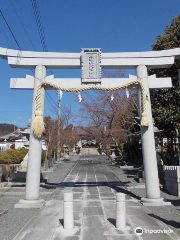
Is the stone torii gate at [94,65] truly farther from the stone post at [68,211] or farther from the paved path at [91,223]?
the stone post at [68,211]

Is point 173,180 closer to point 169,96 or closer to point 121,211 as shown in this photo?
point 121,211

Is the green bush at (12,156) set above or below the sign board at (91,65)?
below

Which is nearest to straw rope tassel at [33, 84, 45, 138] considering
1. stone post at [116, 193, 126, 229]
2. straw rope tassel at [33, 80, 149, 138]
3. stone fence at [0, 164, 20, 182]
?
straw rope tassel at [33, 80, 149, 138]

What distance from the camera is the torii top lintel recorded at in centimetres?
801

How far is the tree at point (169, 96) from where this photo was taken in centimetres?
1370

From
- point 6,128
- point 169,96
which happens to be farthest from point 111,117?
point 6,128

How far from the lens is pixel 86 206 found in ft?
24.1

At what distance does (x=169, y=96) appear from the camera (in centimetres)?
1423

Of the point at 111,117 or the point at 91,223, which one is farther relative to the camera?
the point at 111,117

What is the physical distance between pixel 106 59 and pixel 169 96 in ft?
24.4

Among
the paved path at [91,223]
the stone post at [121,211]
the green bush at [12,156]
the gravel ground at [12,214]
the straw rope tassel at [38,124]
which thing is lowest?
the gravel ground at [12,214]

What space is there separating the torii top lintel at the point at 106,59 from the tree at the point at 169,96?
578cm

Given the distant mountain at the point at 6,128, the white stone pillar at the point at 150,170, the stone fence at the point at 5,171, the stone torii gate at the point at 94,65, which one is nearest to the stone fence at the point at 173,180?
the white stone pillar at the point at 150,170

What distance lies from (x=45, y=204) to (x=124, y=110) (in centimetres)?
1494
